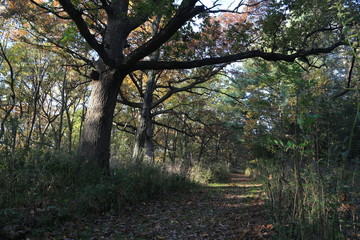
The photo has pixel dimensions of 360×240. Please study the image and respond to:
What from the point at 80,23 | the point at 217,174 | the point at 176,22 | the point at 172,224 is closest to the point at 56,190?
the point at 172,224

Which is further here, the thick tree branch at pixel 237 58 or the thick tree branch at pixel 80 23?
the thick tree branch at pixel 237 58

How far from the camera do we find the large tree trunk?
20.5 feet

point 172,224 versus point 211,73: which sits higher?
point 211,73

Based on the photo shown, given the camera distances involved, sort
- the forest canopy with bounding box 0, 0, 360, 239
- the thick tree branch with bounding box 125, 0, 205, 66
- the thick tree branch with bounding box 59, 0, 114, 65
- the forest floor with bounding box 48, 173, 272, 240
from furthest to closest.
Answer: the thick tree branch with bounding box 125, 0, 205, 66 → the thick tree branch with bounding box 59, 0, 114, 65 → the forest floor with bounding box 48, 173, 272, 240 → the forest canopy with bounding box 0, 0, 360, 239

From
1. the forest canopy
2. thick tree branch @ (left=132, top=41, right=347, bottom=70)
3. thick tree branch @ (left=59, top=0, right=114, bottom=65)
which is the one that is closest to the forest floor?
the forest canopy

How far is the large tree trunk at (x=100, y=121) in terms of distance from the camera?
20.5 feet

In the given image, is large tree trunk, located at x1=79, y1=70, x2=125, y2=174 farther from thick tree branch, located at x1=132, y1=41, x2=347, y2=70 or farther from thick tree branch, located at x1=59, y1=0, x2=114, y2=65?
thick tree branch, located at x1=132, y1=41, x2=347, y2=70

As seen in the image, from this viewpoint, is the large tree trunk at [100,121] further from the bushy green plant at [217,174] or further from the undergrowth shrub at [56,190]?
the bushy green plant at [217,174]

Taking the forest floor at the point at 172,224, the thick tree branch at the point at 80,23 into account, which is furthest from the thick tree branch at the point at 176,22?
the forest floor at the point at 172,224

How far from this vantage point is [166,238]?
12.1 ft

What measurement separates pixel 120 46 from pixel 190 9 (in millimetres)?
2664

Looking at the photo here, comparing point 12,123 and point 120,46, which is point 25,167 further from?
point 120,46

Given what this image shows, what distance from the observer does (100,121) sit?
638 centimetres

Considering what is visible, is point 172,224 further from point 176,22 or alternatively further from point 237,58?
point 176,22
